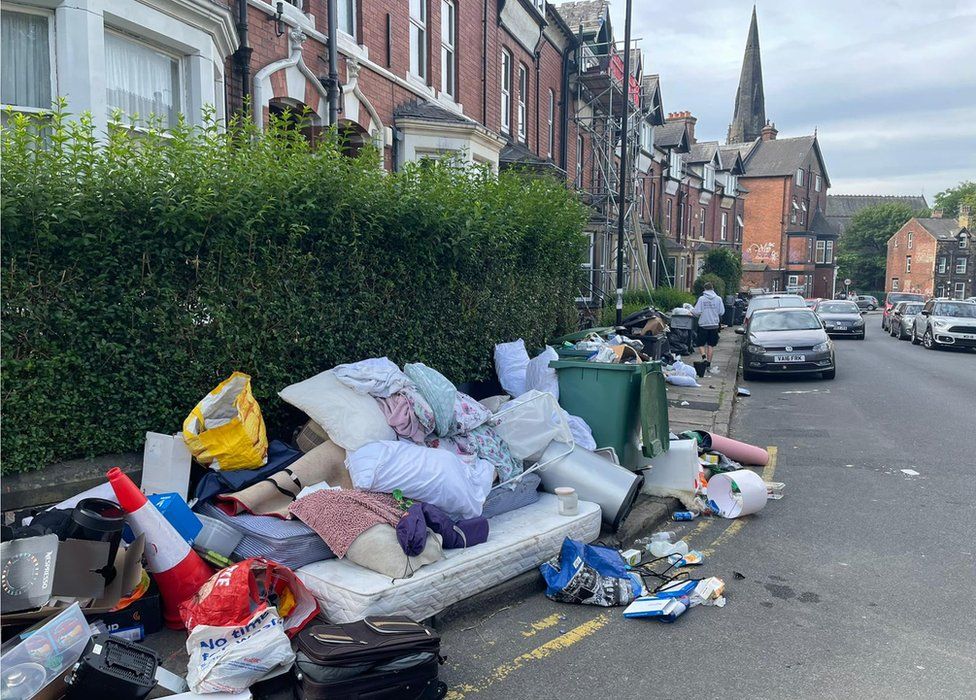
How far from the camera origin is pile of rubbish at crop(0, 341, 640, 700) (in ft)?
10.6

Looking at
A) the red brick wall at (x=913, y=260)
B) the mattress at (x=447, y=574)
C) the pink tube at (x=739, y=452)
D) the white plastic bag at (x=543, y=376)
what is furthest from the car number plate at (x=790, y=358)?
the red brick wall at (x=913, y=260)

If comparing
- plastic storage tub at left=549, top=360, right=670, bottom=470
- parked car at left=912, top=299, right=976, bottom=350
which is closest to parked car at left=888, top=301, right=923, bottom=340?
parked car at left=912, top=299, right=976, bottom=350

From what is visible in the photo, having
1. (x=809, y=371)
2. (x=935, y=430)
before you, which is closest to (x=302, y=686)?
(x=935, y=430)

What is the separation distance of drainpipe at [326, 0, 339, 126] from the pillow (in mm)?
7631

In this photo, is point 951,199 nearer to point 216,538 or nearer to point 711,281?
point 711,281

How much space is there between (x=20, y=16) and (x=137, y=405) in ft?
14.4

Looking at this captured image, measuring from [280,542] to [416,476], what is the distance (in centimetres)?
93

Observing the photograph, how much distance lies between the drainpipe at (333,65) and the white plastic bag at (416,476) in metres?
6.87

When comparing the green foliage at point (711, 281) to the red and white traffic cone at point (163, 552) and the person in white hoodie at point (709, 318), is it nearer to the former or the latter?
the person in white hoodie at point (709, 318)

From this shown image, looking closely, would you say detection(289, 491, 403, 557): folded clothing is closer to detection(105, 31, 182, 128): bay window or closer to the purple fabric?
the purple fabric

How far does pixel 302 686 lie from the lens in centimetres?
328

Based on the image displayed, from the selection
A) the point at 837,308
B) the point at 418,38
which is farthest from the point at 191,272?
the point at 837,308

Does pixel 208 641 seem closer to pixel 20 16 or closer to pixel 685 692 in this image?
pixel 685 692

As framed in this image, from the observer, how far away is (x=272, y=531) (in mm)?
4242
